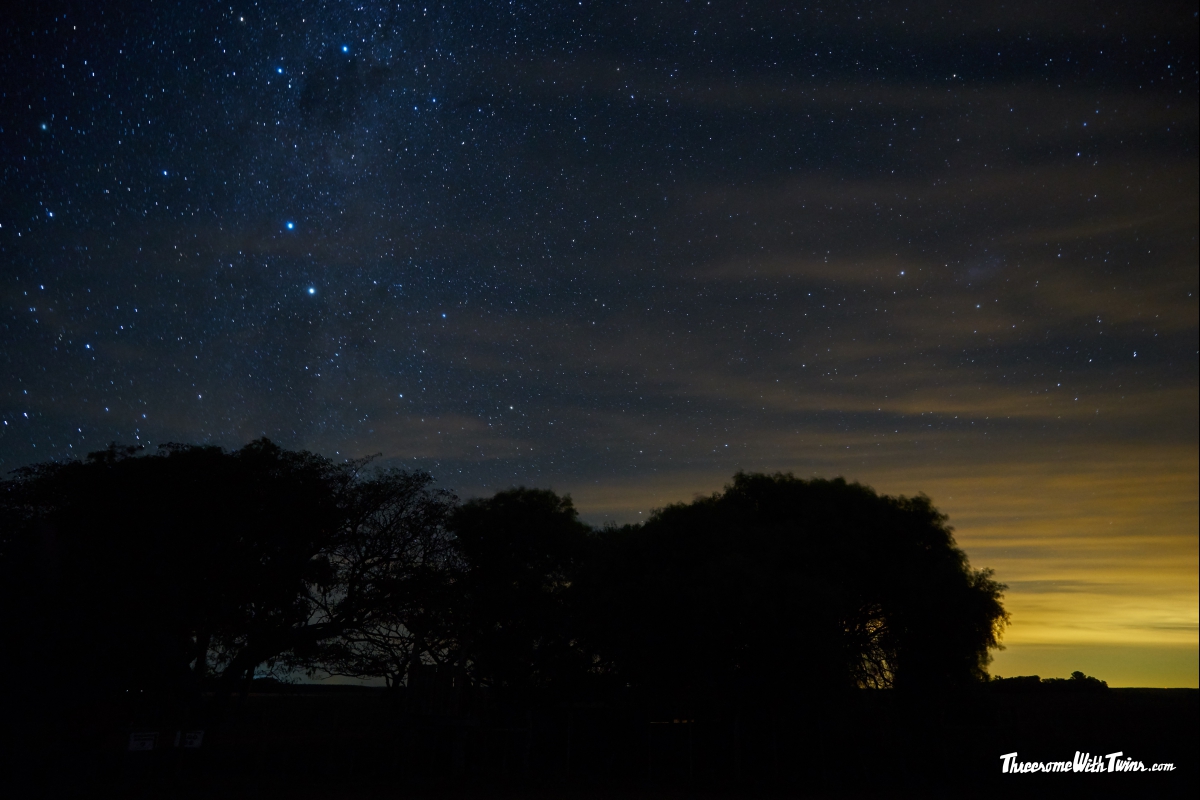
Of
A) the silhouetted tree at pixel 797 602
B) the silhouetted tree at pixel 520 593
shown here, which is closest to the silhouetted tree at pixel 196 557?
the silhouetted tree at pixel 520 593

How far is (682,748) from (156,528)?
59.6ft

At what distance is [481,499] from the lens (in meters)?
37.3

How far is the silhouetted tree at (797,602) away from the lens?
77.6 feet

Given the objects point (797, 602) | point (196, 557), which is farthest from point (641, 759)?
point (196, 557)

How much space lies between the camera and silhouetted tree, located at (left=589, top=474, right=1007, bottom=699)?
2364 centimetres

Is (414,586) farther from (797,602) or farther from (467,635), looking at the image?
(797,602)

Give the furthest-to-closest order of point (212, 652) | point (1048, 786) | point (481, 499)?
point (481, 499)
point (212, 652)
point (1048, 786)

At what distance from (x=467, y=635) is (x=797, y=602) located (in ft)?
49.8

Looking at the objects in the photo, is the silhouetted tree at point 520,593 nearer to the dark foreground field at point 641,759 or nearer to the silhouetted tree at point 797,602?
the dark foreground field at point 641,759

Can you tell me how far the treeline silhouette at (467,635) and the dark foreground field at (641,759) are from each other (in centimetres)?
14

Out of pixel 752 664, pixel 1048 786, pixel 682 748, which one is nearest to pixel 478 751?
pixel 682 748

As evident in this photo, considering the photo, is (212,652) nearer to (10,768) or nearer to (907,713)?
(10,768)

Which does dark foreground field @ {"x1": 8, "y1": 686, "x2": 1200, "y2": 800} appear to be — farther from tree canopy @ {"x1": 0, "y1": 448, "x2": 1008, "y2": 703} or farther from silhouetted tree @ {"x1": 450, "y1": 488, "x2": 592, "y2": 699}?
silhouetted tree @ {"x1": 450, "y1": 488, "x2": 592, "y2": 699}

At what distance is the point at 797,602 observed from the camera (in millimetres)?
23234
